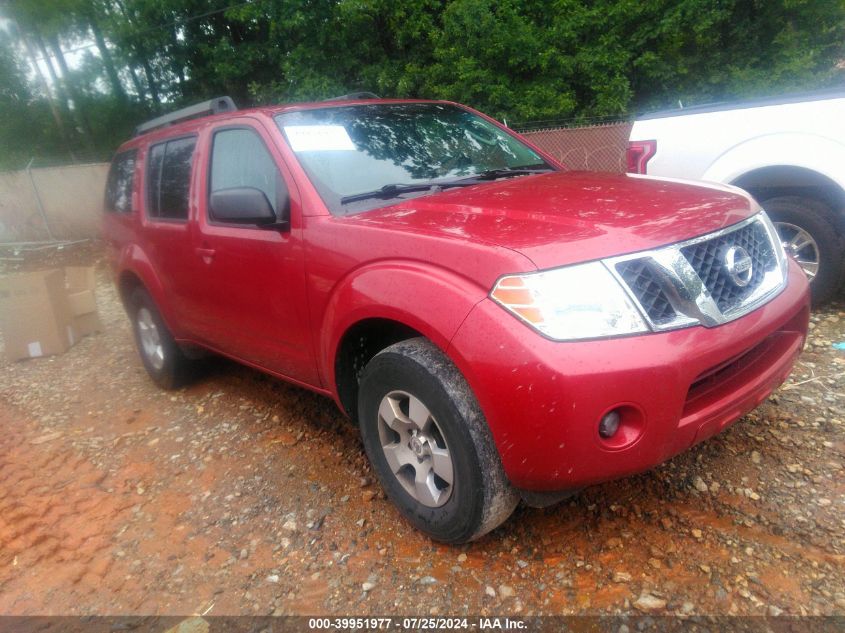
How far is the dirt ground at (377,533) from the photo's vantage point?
2102mm

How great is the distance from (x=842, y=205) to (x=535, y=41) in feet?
30.1

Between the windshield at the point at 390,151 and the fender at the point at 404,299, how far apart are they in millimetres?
434

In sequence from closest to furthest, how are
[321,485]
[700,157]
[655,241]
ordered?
[655,241] → [321,485] → [700,157]

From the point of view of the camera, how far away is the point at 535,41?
38.6ft

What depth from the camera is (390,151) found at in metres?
2.99

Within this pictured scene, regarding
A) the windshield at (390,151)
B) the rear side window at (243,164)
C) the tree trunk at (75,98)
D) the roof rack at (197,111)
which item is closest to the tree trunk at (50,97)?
the tree trunk at (75,98)

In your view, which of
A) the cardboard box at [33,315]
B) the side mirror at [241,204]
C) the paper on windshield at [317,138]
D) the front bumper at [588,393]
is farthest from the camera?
the cardboard box at [33,315]

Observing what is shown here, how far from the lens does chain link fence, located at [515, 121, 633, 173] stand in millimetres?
8062

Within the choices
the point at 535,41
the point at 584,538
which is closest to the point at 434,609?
the point at 584,538

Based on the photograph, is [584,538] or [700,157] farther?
[700,157]

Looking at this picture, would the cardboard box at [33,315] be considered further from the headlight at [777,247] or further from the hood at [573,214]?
the headlight at [777,247]

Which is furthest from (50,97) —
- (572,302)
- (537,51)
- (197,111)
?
(572,302)

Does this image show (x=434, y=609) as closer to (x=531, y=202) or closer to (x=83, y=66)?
(x=531, y=202)

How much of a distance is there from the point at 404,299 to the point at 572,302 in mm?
603
